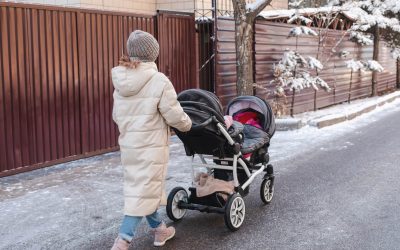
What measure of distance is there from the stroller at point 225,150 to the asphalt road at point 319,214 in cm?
23

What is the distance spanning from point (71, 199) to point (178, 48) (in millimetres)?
5012

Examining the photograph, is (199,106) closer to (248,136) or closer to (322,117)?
(248,136)

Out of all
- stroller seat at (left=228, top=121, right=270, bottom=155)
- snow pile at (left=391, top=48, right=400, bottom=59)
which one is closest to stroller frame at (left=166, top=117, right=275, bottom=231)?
stroller seat at (left=228, top=121, right=270, bottom=155)

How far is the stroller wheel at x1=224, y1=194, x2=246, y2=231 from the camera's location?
204 inches

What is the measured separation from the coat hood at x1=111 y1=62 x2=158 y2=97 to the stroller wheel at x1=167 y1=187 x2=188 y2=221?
58.2 inches

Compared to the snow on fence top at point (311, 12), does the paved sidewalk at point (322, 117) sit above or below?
below

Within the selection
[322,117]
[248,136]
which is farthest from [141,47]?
[322,117]

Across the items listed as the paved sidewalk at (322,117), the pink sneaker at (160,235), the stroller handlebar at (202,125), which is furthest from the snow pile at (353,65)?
the pink sneaker at (160,235)

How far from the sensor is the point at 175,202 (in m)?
5.57

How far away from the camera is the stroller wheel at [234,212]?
5.18 meters

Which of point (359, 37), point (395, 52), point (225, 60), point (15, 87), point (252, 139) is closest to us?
point (252, 139)

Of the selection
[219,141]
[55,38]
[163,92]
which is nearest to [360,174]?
[219,141]

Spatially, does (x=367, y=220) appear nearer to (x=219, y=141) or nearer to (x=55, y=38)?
(x=219, y=141)

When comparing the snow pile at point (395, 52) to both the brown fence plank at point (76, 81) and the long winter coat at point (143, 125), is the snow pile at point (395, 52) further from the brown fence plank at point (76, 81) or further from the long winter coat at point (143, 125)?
the long winter coat at point (143, 125)
